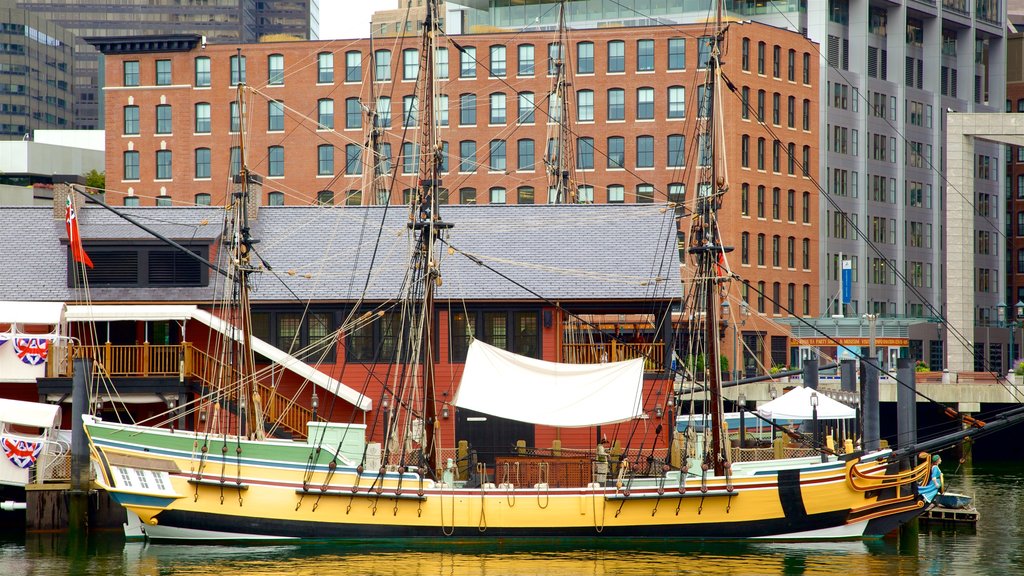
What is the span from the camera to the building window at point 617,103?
100 meters

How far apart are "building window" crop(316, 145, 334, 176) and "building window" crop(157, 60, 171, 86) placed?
12.3 m

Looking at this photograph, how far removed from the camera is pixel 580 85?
100188mm

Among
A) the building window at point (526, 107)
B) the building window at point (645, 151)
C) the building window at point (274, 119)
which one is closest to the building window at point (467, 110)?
the building window at point (526, 107)

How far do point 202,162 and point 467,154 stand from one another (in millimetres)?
19323

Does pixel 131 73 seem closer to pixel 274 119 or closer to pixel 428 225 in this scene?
pixel 274 119

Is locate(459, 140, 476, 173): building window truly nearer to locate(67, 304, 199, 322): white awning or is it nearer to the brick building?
the brick building

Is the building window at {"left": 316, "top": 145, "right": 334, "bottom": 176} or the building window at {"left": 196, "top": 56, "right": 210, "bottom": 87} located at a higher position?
the building window at {"left": 196, "top": 56, "right": 210, "bottom": 87}

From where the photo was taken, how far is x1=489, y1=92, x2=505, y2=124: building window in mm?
99938

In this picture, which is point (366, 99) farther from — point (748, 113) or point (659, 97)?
point (748, 113)

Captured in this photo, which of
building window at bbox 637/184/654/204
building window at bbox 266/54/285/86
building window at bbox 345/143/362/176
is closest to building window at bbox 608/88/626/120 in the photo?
building window at bbox 637/184/654/204

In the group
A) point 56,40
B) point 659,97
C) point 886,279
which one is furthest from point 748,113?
point 56,40

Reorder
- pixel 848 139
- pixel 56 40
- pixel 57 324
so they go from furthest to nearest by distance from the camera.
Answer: pixel 56 40, pixel 848 139, pixel 57 324

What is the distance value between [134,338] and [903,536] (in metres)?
24.8

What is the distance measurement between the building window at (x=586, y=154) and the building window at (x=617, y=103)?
Answer: 8.02ft
